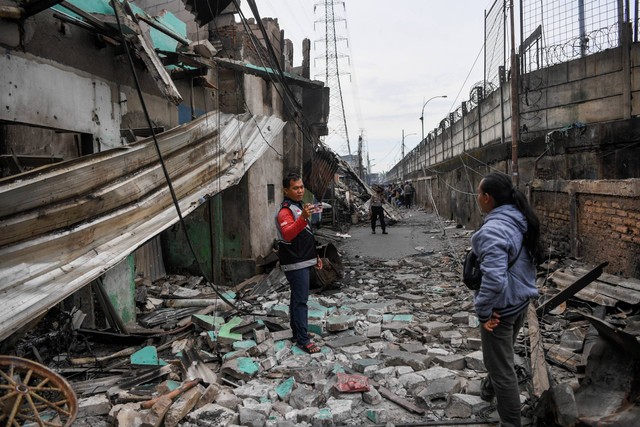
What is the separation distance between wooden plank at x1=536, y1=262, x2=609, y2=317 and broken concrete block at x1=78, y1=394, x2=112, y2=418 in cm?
502

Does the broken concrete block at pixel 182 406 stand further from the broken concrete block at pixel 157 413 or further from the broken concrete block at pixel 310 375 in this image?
the broken concrete block at pixel 310 375

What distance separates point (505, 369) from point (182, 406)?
2447mm

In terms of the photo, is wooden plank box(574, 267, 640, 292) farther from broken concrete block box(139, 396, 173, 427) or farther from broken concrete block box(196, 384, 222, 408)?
broken concrete block box(139, 396, 173, 427)

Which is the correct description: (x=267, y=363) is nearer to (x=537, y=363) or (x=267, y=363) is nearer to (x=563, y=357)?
(x=537, y=363)

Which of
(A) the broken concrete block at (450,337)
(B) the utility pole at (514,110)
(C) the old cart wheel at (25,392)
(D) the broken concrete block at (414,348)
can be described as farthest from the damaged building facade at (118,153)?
(B) the utility pole at (514,110)

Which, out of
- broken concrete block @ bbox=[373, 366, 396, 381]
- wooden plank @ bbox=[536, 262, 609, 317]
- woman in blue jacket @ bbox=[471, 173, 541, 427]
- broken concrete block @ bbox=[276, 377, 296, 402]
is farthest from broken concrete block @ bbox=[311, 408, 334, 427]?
wooden plank @ bbox=[536, 262, 609, 317]

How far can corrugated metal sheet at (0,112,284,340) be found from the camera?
10.4ft

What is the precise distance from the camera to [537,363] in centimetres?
385

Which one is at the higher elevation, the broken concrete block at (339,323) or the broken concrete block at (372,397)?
the broken concrete block at (339,323)

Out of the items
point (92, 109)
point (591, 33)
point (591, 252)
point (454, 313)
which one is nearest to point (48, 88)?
point (92, 109)

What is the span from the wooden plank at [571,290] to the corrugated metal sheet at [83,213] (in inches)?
181

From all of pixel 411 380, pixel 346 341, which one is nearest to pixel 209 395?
pixel 411 380

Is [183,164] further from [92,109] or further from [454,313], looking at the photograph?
[454,313]

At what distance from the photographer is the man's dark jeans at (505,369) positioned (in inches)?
113
